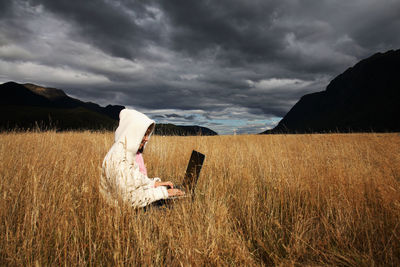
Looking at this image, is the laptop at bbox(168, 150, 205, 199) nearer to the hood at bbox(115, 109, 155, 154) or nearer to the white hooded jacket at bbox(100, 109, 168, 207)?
the white hooded jacket at bbox(100, 109, 168, 207)

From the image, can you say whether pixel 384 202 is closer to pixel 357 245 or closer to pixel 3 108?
pixel 357 245

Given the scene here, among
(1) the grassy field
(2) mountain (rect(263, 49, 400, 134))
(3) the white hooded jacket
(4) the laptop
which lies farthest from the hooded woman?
(2) mountain (rect(263, 49, 400, 134))

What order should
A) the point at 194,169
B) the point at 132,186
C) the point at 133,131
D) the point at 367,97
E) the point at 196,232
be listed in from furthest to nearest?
the point at 367,97 < the point at 194,169 < the point at 133,131 < the point at 132,186 < the point at 196,232

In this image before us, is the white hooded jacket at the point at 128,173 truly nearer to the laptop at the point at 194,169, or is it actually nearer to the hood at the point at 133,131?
the hood at the point at 133,131

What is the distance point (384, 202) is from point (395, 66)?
206m

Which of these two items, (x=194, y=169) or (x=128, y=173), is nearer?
(x=128, y=173)

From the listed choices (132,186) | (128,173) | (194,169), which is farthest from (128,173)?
(194,169)

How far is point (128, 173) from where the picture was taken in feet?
7.13

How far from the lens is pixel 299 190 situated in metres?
3.01

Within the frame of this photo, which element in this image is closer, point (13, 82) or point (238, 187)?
point (238, 187)

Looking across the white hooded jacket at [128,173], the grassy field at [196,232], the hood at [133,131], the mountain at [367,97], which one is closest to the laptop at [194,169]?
the grassy field at [196,232]

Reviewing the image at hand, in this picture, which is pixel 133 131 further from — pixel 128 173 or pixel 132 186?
pixel 132 186

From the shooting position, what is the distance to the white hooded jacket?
216 cm

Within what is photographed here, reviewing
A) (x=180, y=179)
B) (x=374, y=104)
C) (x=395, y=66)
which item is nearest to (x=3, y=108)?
(x=180, y=179)
